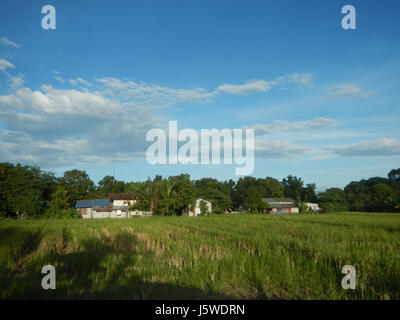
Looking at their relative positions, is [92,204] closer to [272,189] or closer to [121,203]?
[121,203]

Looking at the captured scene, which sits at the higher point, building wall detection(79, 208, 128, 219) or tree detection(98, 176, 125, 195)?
tree detection(98, 176, 125, 195)

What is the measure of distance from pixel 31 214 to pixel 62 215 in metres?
5.11

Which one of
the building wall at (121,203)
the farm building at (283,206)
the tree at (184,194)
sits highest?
the tree at (184,194)

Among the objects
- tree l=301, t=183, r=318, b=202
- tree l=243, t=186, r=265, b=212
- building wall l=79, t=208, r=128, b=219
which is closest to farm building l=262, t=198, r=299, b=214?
tree l=243, t=186, r=265, b=212

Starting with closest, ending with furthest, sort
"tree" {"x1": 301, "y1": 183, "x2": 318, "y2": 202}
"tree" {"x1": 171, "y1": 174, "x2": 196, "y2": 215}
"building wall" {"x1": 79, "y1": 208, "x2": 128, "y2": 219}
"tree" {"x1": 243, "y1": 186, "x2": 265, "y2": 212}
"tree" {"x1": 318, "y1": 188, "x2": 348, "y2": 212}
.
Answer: "tree" {"x1": 171, "y1": 174, "x2": 196, "y2": 215}, "building wall" {"x1": 79, "y1": 208, "x2": 128, "y2": 219}, "tree" {"x1": 243, "y1": 186, "x2": 265, "y2": 212}, "tree" {"x1": 318, "y1": 188, "x2": 348, "y2": 212}, "tree" {"x1": 301, "y1": 183, "x2": 318, "y2": 202}

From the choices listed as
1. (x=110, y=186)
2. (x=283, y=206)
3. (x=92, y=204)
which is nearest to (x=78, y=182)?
(x=110, y=186)

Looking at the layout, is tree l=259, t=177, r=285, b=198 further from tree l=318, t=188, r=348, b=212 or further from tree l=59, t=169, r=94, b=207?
tree l=59, t=169, r=94, b=207

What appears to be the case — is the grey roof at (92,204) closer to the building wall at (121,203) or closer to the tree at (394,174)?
the building wall at (121,203)

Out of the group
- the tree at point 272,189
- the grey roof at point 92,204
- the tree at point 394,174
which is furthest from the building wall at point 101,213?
the tree at point 394,174

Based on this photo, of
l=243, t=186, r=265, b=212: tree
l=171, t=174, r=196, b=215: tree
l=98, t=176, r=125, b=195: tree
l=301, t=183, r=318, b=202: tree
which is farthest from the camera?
l=301, t=183, r=318, b=202: tree

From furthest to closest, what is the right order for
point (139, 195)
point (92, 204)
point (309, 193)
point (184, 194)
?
1. point (309, 193)
2. point (92, 204)
3. point (139, 195)
4. point (184, 194)

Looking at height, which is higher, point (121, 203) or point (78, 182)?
point (78, 182)
